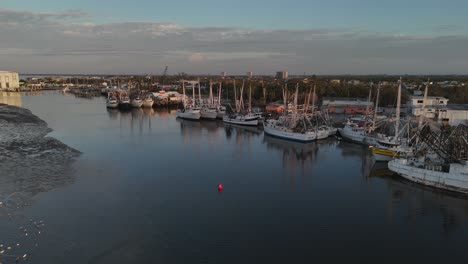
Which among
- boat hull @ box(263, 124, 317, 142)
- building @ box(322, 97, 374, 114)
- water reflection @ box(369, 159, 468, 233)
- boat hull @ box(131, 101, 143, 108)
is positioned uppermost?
building @ box(322, 97, 374, 114)

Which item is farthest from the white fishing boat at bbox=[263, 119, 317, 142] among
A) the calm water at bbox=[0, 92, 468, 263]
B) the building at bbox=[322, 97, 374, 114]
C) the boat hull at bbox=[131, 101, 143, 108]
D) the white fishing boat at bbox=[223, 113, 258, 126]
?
the boat hull at bbox=[131, 101, 143, 108]

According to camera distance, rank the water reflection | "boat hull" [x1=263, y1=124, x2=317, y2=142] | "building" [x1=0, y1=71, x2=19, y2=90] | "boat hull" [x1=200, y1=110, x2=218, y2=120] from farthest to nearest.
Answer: "building" [x1=0, y1=71, x2=19, y2=90]
"boat hull" [x1=200, y1=110, x2=218, y2=120]
"boat hull" [x1=263, y1=124, x2=317, y2=142]
the water reflection

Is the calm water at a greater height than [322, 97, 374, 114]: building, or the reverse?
[322, 97, 374, 114]: building

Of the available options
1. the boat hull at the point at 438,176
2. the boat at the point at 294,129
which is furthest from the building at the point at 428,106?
the boat hull at the point at 438,176

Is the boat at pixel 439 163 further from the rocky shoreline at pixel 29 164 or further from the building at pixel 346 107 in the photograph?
the building at pixel 346 107

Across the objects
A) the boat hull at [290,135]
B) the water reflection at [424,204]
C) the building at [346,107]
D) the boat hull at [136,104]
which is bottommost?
the water reflection at [424,204]

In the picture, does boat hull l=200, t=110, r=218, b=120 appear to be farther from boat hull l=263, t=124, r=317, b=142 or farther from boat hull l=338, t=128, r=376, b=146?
boat hull l=338, t=128, r=376, b=146

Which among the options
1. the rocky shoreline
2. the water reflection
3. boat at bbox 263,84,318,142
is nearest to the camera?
the water reflection
